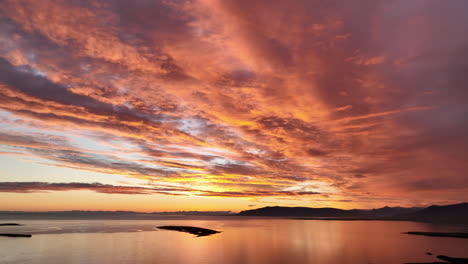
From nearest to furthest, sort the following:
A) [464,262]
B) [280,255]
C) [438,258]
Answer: [464,262]
[438,258]
[280,255]

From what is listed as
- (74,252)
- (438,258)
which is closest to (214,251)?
(74,252)

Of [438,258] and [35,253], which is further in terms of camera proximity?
[35,253]

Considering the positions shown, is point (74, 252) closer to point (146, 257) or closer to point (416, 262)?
point (146, 257)

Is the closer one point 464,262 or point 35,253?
point 464,262

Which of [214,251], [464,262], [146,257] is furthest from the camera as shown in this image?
[214,251]

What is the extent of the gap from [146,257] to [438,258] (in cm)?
4734

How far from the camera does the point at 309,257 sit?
2020 inches

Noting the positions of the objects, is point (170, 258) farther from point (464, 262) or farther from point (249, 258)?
point (464, 262)

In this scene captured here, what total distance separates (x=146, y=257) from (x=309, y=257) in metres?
28.1

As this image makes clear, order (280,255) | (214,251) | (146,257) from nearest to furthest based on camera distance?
(146,257)
(280,255)
(214,251)

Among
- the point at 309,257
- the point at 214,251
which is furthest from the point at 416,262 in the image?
the point at 214,251

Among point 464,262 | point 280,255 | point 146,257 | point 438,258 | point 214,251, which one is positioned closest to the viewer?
point 464,262

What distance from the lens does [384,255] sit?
5238 cm

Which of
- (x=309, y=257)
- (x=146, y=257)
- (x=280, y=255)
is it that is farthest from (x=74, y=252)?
(x=309, y=257)
